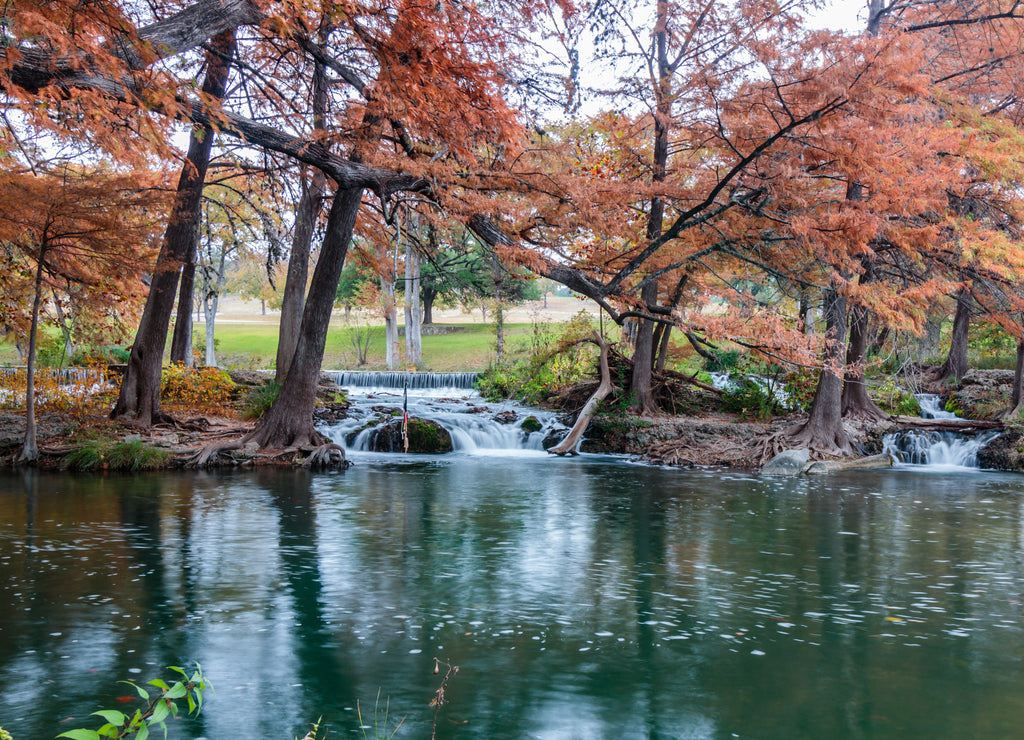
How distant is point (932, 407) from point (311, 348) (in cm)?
1578

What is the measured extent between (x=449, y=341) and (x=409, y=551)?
45.4 m

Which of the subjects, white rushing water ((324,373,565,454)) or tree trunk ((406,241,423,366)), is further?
tree trunk ((406,241,423,366))

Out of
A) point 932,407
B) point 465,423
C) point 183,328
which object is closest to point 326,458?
point 465,423

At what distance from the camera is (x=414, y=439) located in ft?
65.1

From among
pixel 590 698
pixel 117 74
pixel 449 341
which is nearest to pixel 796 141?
pixel 117 74

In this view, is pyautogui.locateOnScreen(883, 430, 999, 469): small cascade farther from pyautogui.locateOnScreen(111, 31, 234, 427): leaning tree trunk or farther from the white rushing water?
pyautogui.locateOnScreen(111, 31, 234, 427): leaning tree trunk

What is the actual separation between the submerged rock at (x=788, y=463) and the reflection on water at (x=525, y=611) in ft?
11.3

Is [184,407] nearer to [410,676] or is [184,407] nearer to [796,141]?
[796,141]

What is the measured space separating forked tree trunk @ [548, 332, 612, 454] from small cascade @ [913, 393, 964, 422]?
816 cm

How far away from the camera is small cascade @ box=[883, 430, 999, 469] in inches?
725

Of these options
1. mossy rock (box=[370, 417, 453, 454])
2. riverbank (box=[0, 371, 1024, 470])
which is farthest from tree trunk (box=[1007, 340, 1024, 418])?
mossy rock (box=[370, 417, 453, 454])

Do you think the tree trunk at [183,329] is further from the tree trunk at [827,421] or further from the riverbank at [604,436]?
the tree trunk at [827,421]

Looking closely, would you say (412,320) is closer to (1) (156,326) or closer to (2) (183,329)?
(2) (183,329)

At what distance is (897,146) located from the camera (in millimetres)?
14539
